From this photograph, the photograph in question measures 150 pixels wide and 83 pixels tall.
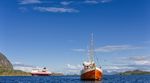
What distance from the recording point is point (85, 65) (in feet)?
535

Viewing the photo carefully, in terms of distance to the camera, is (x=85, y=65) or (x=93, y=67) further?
(x=85, y=65)

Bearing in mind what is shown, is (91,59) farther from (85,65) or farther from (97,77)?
(97,77)

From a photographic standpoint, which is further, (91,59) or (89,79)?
(91,59)

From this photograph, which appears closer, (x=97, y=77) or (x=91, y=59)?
(x=97, y=77)

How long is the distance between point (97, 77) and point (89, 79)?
335 cm

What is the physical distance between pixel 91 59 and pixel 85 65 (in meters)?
4.54

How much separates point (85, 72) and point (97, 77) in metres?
6.04

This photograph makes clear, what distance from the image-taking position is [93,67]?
499 ft

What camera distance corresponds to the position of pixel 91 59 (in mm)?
165750

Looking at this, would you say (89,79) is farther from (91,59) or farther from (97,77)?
(91,59)

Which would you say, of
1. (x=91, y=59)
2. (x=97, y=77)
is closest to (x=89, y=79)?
(x=97, y=77)

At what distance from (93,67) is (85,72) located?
5.64 meters

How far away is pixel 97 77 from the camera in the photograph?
501 feet

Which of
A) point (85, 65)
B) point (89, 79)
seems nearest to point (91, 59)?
point (85, 65)
